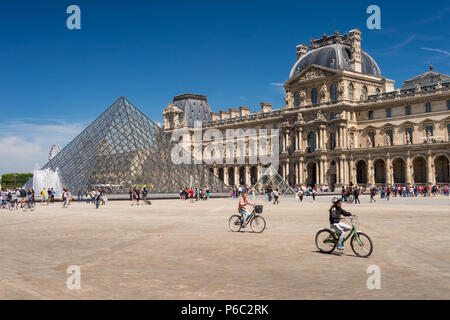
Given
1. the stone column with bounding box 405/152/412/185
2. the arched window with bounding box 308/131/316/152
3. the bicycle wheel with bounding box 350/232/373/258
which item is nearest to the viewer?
the bicycle wheel with bounding box 350/232/373/258

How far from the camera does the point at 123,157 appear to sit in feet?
146

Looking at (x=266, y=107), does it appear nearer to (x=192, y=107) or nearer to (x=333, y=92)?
(x=192, y=107)

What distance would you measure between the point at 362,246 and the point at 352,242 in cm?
38

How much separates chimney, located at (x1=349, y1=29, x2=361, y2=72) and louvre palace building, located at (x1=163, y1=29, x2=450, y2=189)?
5.3 inches

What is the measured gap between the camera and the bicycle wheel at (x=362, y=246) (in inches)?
403

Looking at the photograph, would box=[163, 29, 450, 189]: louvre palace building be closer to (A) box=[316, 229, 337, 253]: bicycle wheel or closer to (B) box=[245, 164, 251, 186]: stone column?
(B) box=[245, 164, 251, 186]: stone column

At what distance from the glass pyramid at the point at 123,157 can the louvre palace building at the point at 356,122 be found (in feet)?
77.6

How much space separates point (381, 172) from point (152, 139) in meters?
31.5

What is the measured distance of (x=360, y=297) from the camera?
6828 millimetres

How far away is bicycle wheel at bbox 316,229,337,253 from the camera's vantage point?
35.5 feet

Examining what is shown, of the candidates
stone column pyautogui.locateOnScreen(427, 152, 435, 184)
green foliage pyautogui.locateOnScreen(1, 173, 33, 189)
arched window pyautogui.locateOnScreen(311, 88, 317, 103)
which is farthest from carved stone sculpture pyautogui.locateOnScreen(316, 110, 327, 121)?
green foliage pyautogui.locateOnScreen(1, 173, 33, 189)

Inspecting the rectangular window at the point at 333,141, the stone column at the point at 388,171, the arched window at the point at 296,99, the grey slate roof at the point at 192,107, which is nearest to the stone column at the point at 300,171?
the rectangular window at the point at 333,141
